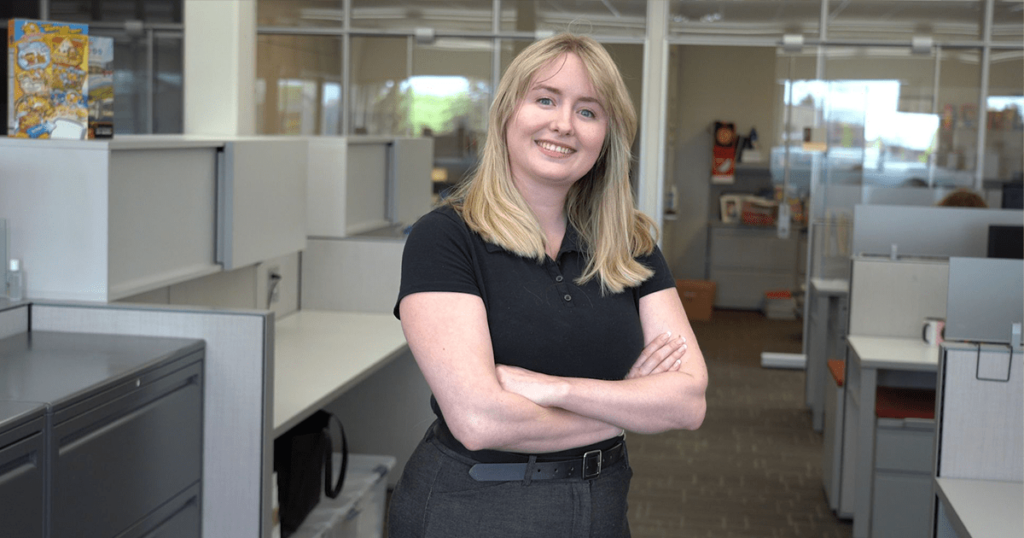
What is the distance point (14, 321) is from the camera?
7.80 ft

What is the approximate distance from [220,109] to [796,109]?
4.93 meters

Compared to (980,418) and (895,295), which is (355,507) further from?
(895,295)

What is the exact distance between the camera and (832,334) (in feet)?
18.0

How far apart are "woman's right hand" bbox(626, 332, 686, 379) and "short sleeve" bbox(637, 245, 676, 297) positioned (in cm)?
8

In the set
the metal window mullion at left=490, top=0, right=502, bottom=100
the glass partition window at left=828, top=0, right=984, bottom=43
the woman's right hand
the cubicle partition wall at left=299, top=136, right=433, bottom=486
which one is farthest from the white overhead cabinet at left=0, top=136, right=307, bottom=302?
the glass partition window at left=828, top=0, right=984, bottom=43

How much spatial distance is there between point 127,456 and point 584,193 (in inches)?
41.8

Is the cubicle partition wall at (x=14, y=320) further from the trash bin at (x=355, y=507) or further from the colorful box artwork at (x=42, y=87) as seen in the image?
the trash bin at (x=355, y=507)

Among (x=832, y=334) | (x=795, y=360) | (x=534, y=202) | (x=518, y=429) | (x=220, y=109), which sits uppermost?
(x=220, y=109)

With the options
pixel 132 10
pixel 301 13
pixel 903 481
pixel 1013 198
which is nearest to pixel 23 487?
pixel 903 481

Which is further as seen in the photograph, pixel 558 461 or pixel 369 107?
pixel 369 107

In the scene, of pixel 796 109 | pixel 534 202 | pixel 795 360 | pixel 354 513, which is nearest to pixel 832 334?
pixel 795 360

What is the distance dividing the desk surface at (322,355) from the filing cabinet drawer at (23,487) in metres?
0.76

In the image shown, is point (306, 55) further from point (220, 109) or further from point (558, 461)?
point (558, 461)

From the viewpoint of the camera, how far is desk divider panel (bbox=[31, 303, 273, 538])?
2.38 metres
